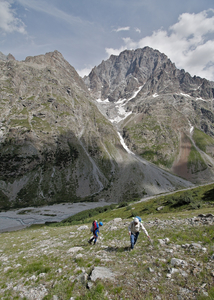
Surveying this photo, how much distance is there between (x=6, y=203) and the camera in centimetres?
10081

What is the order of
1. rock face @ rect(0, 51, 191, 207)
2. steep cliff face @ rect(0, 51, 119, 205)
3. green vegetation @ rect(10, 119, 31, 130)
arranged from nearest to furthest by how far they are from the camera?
rock face @ rect(0, 51, 191, 207) → steep cliff face @ rect(0, 51, 119, 205) → green vegetation @ rect(10, 119, 31, 130)

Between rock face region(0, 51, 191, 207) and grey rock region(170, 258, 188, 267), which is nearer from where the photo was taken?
grey rock region(170, 258, 188, 267)

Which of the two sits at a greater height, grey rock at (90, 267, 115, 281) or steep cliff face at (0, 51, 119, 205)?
steep cliff face at (0, 51, 119, 205)

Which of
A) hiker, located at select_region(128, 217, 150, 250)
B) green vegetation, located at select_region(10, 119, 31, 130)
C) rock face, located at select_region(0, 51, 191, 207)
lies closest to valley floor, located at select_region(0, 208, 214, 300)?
hiker, located at select_region(128, 217, 150, 250)

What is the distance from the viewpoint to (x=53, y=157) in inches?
5655

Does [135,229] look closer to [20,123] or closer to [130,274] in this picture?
[130,274]

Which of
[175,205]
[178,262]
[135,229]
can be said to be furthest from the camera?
[175,205]

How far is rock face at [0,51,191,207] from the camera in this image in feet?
388

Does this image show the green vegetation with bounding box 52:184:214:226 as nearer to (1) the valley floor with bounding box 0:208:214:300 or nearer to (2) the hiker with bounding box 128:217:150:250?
(1) the valley floor with bounding box 0:208:214:300

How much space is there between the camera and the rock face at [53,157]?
118 metres

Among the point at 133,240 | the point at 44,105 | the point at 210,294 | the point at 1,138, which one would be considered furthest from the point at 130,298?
the point at 44,105

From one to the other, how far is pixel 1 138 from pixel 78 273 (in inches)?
6442

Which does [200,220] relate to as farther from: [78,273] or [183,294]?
[78,273]

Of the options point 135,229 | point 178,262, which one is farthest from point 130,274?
point 135,229
